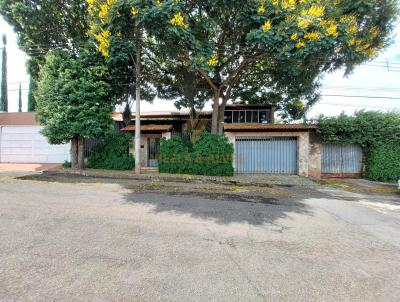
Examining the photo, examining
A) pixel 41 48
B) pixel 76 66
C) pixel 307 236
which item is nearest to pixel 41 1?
pixel 41 48

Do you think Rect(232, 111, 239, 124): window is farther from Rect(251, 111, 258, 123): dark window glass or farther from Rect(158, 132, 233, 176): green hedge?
Rect(158, 132, 233, 176): green hedge

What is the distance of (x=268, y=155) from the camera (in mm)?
13266

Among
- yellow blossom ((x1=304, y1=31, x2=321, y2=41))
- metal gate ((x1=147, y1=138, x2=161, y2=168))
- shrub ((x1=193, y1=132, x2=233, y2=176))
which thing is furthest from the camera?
metal gate ((x1=147, y1=138, x2=161, y2=168))

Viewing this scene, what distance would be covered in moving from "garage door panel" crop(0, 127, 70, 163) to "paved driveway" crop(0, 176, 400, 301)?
9.13m

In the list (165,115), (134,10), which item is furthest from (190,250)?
(165,115)

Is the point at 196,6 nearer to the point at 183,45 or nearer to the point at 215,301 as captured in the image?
the point at 183,45

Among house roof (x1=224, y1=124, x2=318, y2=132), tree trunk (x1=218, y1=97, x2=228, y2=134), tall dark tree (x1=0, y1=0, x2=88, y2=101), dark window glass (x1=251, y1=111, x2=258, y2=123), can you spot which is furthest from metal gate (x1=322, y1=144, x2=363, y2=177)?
tall dark tree (x1=0, y1=0, x2=88, y2=101)

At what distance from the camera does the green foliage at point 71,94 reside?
10.8 meters

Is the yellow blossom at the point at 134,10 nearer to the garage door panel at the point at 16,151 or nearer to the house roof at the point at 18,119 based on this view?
the house roof at the point at 18,119

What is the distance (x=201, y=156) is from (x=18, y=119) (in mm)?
12481

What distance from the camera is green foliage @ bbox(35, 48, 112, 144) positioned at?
1082cm

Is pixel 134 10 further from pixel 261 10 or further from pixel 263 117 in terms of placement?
pixel 263 117

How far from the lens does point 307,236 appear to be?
14.9ft

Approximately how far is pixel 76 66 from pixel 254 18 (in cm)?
798
